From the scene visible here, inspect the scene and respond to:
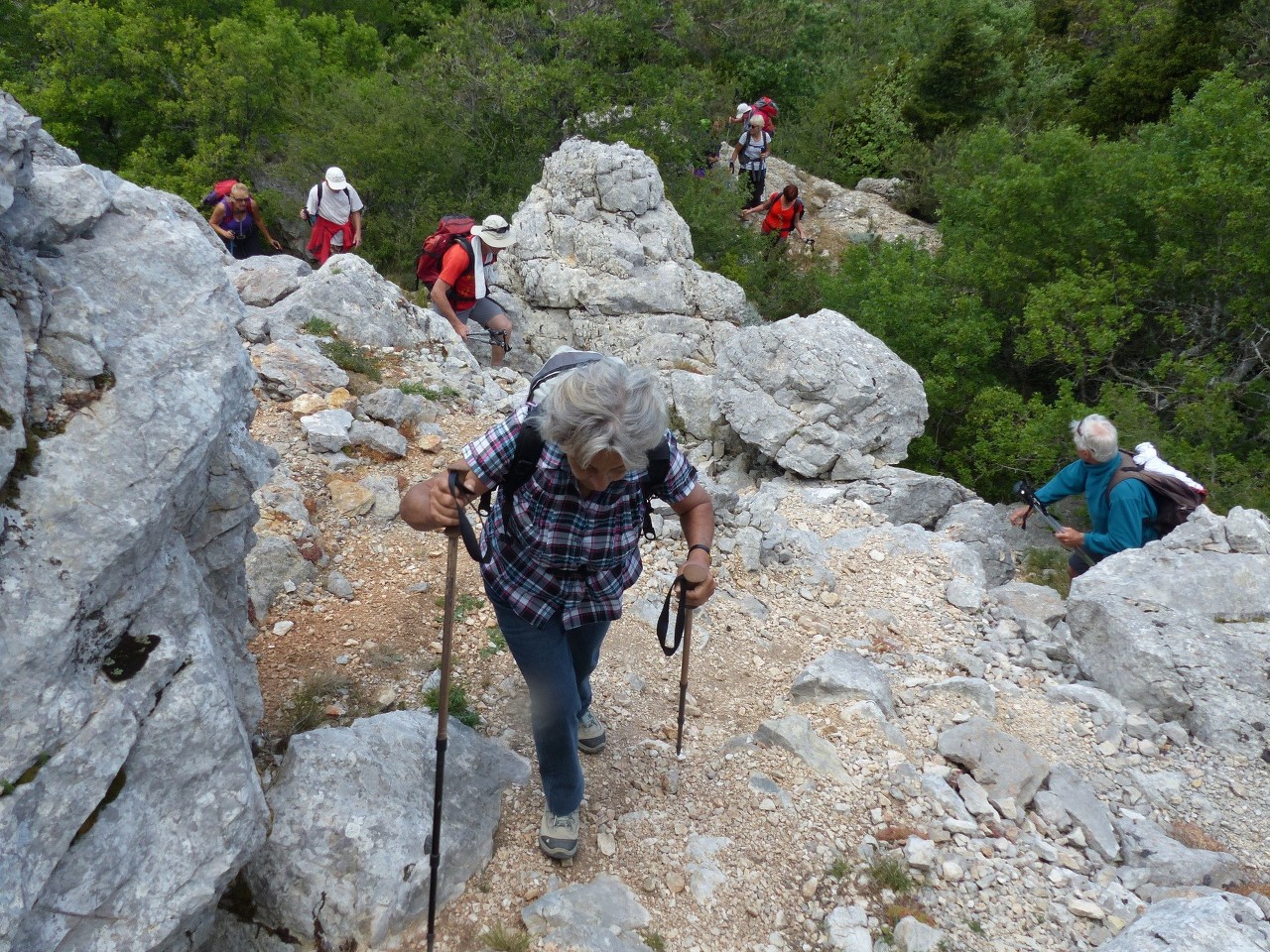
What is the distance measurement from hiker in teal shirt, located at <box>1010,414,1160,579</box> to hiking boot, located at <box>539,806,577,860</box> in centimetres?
453

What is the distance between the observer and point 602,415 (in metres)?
2.59

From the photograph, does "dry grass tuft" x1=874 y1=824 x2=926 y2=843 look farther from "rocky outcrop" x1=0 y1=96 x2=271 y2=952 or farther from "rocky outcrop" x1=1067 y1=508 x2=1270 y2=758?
"rocky outcrop" x1=0 y1=96 x2=271 y2=952

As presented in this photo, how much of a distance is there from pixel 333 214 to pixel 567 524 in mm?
9312

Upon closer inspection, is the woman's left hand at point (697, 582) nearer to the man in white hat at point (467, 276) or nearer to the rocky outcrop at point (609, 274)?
the man in white hat at point (467, 276)

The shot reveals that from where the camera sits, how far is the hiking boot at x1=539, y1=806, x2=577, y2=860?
3.48 metres

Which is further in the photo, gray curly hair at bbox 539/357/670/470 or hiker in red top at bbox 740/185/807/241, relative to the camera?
hiker in red top at bbox 740/185/807/241

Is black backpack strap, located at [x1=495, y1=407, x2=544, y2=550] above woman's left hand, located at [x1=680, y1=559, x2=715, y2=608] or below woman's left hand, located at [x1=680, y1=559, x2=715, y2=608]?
above

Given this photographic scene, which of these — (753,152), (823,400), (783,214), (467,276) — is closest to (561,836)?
(823,400)

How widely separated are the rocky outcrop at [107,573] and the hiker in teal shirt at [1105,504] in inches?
219

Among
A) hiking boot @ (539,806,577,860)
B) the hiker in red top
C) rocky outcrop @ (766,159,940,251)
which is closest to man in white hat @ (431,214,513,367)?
hiking boot @ (539,806,577,860)

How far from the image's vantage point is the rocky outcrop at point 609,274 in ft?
40.6

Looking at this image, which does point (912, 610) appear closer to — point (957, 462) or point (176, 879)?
point (176, 879)

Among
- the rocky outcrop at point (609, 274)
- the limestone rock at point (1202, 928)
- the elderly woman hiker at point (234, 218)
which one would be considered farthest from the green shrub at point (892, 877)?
the elderly woman hiker at point (234, 218)

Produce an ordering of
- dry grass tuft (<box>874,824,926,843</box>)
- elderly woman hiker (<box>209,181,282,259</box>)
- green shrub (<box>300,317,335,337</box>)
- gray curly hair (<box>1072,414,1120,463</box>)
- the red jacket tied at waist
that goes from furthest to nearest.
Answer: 1. the red jacket tied at waist
2. elderly woman hiker (<box>209,181,282,259</box>)
3. green shrub (<box>300,317,335,337</box>)
4. gray curly hair (<box>1072,414,1120,463</box>)
5. dry grass tuft (<box>874,824,926,843</box>)
